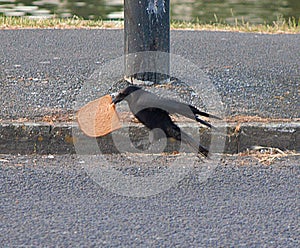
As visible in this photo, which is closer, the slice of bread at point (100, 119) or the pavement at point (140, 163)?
the pavement at point (140, 163)

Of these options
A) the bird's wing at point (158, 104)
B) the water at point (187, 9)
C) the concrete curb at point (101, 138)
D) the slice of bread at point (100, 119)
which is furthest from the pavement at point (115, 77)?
the water at point (187, 9)

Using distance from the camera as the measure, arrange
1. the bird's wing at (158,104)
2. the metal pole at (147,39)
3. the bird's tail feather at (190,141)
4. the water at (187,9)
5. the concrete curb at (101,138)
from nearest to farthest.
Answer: the bird's wing at (158,104)
the bird's tail feather at (190,141)
the concrete curb at (101,138)
the metal pole at (147,39)
the water at (187,9)

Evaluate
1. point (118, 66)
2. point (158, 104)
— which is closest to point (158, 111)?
point (158, 104)

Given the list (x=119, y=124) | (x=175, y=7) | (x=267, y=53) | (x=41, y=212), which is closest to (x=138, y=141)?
(x=119, y=124)

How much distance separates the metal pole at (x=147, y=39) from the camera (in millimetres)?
6141

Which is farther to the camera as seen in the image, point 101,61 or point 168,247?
point 101,61

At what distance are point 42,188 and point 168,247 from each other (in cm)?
Result: 119

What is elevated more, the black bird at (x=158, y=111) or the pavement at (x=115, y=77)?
the black bird at (x=158, y=111)

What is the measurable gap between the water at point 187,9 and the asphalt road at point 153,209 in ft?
31.3

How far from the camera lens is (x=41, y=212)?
4102 mm

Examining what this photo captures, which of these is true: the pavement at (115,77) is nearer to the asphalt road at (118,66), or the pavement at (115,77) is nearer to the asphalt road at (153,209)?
the asphalt road at (118,66)

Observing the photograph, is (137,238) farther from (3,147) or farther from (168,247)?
(3,147)

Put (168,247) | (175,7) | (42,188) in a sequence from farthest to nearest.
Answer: (175,7) → (42,188) → (168,247)

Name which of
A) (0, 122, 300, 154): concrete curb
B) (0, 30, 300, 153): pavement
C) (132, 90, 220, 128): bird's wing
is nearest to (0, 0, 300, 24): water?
(0, 30, 300, 153): pavement
